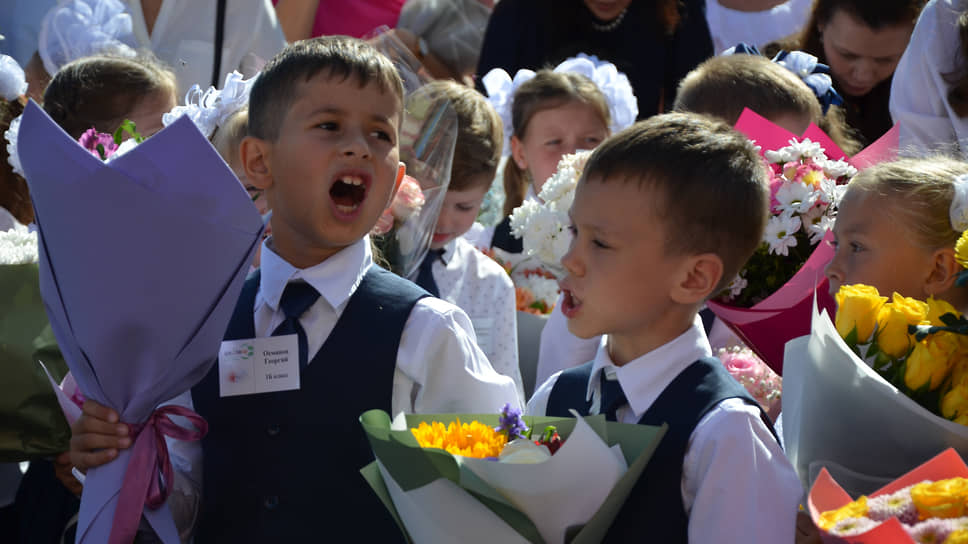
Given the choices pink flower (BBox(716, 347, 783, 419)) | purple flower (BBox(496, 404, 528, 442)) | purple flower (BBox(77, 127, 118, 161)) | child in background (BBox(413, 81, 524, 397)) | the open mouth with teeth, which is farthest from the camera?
child in background (BBox(413, 81, 524, 397))

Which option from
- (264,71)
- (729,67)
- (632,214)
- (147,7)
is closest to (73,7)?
(147,7)

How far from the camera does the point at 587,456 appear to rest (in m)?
1.75

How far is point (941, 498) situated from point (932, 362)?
0.47 m

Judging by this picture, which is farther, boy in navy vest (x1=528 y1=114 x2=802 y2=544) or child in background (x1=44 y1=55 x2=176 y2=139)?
child in background (x1=44 y1=55 x2=176 y2=139)

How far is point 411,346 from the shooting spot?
7.56ft

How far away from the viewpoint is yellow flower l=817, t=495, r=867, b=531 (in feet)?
5.40

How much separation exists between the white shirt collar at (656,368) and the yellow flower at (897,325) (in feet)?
1.16

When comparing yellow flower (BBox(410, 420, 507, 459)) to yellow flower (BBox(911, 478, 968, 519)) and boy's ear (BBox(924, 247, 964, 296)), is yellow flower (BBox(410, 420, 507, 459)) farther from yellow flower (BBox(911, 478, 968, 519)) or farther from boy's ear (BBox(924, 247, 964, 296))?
boy's ear (BBox(924, 247, 964, 296))

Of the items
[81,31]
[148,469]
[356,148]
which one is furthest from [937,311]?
[81,31]

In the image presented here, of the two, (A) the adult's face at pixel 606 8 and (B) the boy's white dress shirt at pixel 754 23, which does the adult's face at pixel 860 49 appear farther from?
(A) the adult's face at pixel 606 8

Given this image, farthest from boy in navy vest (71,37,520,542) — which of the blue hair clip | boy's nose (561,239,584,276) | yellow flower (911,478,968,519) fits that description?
the blue hair clip

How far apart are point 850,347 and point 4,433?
80.2 inches

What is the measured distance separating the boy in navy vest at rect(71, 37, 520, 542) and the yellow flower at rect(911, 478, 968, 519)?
3.17 ft

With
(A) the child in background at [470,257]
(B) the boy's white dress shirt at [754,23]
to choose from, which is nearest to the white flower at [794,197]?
(A) the child in background at [470,257]
